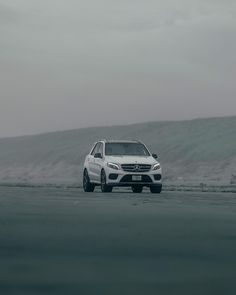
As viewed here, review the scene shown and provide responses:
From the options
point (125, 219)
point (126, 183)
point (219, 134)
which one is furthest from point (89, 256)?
point (219, 134)

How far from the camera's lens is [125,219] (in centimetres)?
1750

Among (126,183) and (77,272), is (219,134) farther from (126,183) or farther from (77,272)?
(77,272)

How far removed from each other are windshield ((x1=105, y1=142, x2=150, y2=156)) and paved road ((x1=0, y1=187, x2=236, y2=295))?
16.1m

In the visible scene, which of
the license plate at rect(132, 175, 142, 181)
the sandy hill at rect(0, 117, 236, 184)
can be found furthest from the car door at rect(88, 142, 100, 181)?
the sandy hill at rect(0, 117, 236, 184)

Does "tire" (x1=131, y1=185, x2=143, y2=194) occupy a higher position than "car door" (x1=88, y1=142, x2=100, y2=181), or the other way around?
"car door" (x1=88, y1=142, x2=100, y2=181)

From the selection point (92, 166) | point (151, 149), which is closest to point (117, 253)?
point (92, 166)

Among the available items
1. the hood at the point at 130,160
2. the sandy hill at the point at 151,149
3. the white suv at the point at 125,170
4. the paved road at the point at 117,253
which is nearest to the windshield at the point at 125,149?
the white suv at the point at 125,170

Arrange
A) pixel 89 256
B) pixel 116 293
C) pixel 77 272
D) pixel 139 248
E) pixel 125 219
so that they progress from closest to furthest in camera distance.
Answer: pixel 116 293
pixel 77 272
pixel 89 256
pixel 139 248
pixel 125 219

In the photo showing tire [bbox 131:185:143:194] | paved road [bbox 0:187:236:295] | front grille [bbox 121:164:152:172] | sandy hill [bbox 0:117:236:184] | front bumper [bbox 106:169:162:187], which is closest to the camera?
paved road [bbox 0:187:236:295]

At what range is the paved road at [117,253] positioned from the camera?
28.9 ft

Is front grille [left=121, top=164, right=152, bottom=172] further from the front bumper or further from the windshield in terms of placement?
the windshield

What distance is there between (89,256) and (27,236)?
270 cm

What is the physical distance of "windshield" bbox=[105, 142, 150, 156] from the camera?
3578 centimetres

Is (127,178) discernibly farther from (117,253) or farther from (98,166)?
(117,253)
